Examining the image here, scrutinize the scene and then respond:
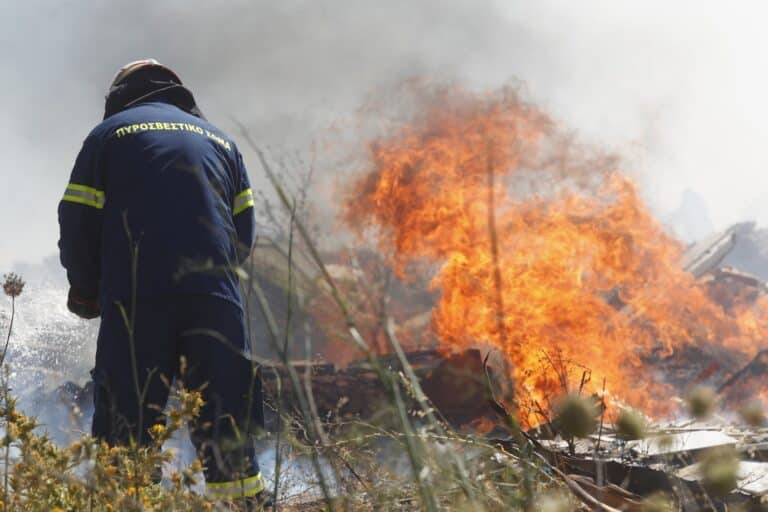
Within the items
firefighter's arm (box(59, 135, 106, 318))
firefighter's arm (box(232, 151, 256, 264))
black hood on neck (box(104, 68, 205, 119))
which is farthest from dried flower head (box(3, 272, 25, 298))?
black hood on neck (box(104, 68, 205, 119))

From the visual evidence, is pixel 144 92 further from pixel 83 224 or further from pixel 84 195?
pixel 83 224

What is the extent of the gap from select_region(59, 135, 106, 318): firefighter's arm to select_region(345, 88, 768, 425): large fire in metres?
4.93

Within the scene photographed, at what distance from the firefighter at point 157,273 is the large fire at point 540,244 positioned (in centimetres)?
476

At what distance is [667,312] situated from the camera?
9641mm

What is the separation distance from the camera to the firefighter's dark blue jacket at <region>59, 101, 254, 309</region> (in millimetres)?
3189

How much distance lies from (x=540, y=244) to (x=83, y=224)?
19.9 feet

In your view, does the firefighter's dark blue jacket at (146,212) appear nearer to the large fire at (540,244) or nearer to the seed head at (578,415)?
the seed head at (578,415)

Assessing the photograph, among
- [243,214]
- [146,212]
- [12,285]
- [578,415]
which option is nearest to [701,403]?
[578,415]

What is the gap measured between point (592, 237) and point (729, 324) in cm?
270

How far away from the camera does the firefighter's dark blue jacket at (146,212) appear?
319cm

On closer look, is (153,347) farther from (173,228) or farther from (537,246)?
(537,246)

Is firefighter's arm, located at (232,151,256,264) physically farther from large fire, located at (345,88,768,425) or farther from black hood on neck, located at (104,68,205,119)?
large fire, located at (345,88,768,425)

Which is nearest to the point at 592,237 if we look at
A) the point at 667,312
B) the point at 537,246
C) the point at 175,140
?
the point at 537,246

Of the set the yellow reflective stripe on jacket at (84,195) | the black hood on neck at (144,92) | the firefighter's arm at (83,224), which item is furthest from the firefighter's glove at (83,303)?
the black hood on neck at (144,92)
